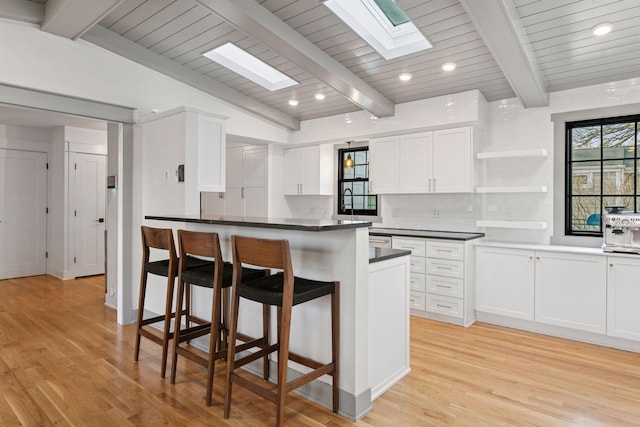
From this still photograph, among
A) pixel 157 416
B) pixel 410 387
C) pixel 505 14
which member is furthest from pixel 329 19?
pixel 157 416

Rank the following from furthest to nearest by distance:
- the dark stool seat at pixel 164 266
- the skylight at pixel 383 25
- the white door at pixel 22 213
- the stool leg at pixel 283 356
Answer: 1. the white door at pixel 22 213
2. the skylight at pixel 383 25
3. the dark stool seat at pixel 164 266
4. the stool leg at pixel 283 356

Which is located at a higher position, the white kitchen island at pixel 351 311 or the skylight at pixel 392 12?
the skylight at pixel 392 12

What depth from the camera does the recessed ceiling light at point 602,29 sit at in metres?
2.98

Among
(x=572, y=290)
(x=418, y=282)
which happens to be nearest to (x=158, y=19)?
(x=418, y=282)

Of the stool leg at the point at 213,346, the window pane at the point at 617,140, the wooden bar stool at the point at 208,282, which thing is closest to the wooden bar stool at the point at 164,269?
the wooden bar stool at the point at 208,282

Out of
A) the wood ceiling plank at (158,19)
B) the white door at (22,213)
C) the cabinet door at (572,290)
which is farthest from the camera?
the white door at (22,213)

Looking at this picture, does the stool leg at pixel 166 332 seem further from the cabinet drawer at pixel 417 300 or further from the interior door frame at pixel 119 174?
the cabinet drawer at pixel 417 300

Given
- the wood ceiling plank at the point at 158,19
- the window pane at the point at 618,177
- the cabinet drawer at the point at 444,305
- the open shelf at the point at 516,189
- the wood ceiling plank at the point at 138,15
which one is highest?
the wood ceiling plank at the point at 138,15

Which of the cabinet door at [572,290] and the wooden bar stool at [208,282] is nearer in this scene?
the wooden bar stool at [208,282]

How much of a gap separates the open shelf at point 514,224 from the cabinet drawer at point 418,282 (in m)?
0.90

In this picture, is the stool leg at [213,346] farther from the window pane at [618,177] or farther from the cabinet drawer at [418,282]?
the window pane at [618,177]

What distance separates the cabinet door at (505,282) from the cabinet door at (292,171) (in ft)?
9.86

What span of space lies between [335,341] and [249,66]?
11.4 ft

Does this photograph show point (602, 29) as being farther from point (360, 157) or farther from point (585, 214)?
point (360, 157)
